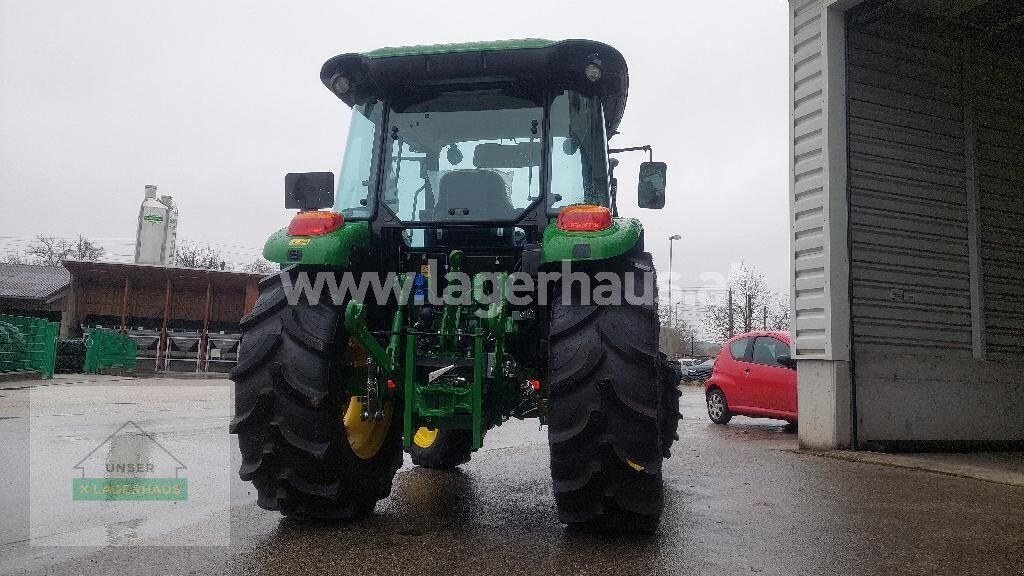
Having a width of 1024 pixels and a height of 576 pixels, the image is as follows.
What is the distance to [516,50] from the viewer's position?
384 centimetres

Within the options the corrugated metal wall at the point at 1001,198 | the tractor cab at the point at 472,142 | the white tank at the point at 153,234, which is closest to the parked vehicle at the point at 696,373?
the corrugated metal wall at the point at 1001,198

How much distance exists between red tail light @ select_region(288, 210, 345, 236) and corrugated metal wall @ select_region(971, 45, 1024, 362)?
25.8 feet

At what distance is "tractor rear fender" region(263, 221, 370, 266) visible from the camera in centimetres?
361

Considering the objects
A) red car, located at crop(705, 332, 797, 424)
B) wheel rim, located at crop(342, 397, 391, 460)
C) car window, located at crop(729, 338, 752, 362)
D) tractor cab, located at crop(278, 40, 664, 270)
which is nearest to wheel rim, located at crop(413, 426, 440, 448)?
wheel rim, located at crop(342, 397, 391, 460)

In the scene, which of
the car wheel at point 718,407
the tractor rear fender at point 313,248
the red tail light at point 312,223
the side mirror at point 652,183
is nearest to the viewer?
the tractor rear fender at point 313,248

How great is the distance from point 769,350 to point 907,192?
11.5 ft

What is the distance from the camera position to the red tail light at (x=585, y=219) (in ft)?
11.4

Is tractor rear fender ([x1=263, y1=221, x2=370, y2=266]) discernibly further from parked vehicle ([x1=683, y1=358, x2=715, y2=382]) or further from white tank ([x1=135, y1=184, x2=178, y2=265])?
white tank ([x1=135, y1=184, x2=178, y2=265])

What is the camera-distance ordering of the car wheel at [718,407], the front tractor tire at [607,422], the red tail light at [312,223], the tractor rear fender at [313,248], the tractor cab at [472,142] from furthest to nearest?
the car wheel at [718,407]
the tractor cab at [472,142]
the red tail light at [312,223]
the tractor rear fender at [313,248]
the front tractor tire at [607,422]

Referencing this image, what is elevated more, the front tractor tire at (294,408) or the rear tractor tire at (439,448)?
the front tractor tire at (294,408)

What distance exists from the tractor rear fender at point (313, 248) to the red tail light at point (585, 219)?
3.65 ft

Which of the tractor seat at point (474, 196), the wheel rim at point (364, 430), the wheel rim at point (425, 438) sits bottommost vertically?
the wheel rim at point (425, 438)

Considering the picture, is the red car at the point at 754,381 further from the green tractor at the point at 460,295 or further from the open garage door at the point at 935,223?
the green tractor at the point at 460,295

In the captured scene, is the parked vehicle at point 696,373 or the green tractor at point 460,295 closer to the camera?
the green tractor at point 460,295
